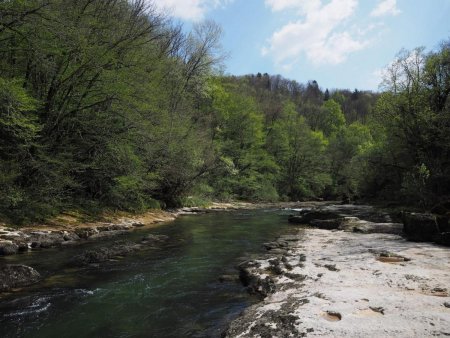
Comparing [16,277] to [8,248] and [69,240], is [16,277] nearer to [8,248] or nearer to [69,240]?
[8,248]

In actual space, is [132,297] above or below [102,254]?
below

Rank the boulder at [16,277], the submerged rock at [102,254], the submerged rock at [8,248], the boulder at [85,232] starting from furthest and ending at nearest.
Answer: the boulder at [85,232]
the submerged rock at [8,248]
the submerged rock at [102,254]
the boulder at [16,277]

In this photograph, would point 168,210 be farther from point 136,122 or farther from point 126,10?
point 126,10

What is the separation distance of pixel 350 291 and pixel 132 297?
15.1 feet

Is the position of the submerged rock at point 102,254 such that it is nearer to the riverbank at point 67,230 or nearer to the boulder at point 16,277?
the boulder at point 16,277

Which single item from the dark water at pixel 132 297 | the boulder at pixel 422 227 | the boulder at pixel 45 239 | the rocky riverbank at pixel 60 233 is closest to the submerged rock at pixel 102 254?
the dark water at pixel 132 297

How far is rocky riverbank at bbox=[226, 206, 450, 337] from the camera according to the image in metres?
5.32

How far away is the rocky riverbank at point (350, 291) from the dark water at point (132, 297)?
85 centimetres

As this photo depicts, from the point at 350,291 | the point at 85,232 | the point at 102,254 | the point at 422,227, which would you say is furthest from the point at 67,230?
the point at 422,227

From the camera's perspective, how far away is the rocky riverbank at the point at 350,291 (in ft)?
17.5

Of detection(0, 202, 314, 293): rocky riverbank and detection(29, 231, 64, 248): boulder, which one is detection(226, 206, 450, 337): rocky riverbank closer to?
detection(0, 202, 314, 293): rocky riverbank

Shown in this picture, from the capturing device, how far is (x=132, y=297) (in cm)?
836

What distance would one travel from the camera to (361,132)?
6806cm

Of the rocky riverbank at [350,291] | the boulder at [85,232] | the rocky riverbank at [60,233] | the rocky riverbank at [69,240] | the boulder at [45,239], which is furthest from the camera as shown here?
the boulder at [85,232]
